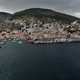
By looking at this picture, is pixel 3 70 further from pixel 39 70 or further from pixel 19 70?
pixel 39 70

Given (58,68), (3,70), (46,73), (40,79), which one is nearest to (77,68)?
(58,68)

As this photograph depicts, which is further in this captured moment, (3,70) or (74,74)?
(3,70)

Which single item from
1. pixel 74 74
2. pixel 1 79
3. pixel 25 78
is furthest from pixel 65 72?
pixel 1 79

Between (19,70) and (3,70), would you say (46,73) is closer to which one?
(19,70)

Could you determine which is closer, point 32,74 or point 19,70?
point 32,74

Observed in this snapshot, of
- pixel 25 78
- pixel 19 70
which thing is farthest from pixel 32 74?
pixel 19 70

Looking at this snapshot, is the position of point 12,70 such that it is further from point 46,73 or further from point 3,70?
point 46,73

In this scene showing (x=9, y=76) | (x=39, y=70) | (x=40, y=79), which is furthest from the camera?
(x=39, y=70)

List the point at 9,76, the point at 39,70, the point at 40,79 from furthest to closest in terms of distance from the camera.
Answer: the point at 39,70 → the point at 9,76 → the point at 40,79
